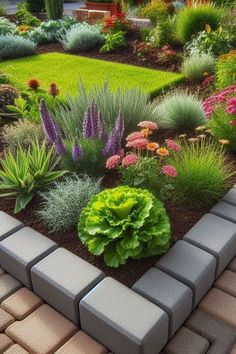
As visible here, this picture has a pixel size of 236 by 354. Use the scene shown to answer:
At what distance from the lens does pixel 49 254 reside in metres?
2.11

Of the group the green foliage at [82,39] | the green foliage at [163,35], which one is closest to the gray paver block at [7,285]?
the green foliage at [163,35]

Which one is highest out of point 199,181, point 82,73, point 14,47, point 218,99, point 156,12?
point 218,99

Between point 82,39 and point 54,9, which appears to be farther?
point 54,9

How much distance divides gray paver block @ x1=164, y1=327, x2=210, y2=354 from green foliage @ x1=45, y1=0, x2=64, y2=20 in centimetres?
889

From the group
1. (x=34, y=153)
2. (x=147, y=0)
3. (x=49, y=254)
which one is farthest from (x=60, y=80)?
(x=147, y=0)

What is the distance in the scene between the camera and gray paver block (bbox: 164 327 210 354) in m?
1.79

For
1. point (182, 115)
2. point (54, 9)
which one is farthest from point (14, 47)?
point (182, 115)

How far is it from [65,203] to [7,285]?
0.55 metres

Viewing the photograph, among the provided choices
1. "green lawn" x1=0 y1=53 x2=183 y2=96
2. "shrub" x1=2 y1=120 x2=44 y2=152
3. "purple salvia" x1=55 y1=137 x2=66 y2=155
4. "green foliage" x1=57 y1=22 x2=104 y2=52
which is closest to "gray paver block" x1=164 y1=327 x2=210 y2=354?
"purple salvia" x1=55 y1=137 x2=66 y2=155

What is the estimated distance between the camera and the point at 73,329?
192 centimetres

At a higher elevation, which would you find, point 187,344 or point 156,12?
point 156,12

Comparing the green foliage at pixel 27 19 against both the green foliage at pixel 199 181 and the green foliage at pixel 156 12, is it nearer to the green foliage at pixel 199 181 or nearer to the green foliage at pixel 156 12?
the green foliage at pixel 156 12

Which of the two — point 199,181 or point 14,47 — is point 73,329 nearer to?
point 199,181

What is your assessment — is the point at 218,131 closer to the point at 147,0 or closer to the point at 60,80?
the point at 60,80
